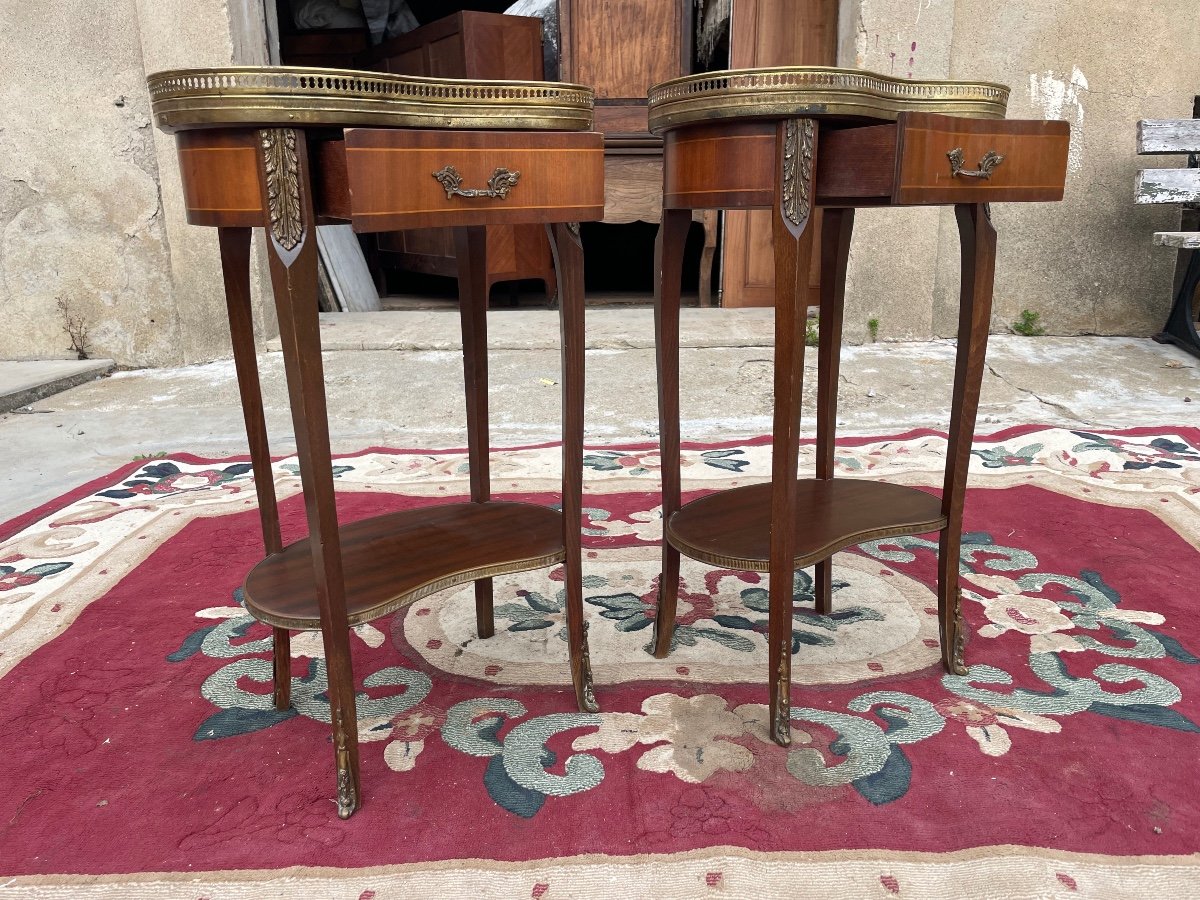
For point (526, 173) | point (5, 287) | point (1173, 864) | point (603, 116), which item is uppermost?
point (603, 116)

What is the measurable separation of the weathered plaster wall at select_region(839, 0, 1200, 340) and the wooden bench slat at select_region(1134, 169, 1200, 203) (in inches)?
16.7

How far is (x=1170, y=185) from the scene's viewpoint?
4.31m

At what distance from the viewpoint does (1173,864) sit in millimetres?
1312

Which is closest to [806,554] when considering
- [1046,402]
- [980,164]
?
[980,164]

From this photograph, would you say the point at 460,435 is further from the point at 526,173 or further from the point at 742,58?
the point at 742,58

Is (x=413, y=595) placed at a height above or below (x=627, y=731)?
above

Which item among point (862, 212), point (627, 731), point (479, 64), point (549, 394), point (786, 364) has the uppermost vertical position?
point (479, 64)

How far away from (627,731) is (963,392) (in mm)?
924

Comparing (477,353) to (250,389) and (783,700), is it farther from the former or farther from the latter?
(783,700)

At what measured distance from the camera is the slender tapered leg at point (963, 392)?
5.72 feet

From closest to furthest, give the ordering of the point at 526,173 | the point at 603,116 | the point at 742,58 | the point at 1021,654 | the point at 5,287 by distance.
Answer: the point at 526,173, the point at 1021,654, the point at 5,287, the point at 742,58, the point at 603,116

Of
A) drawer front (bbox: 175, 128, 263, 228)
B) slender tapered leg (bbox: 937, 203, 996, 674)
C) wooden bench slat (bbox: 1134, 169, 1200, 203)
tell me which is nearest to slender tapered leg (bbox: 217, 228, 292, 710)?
drawer front (bbox: 175, 128, 263, 228)

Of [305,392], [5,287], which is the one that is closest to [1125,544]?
[305,392]

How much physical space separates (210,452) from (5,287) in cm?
211
